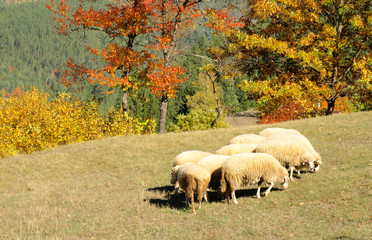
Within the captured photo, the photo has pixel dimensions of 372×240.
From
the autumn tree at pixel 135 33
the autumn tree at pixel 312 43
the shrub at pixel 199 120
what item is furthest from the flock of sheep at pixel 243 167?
the shrub at pixel 199 120

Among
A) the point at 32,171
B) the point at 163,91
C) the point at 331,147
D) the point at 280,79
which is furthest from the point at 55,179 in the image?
the point at 280,79

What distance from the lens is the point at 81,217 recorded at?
11.5m

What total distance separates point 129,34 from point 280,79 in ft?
36.0

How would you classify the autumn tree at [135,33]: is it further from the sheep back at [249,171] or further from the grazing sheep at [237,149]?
the sheep back at [249,171]

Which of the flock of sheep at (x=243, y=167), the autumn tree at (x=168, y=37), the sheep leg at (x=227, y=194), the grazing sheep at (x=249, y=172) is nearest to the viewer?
the flock of sheep at (x=243, y=167)

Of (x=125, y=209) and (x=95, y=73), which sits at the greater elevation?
(x=95, y=73)

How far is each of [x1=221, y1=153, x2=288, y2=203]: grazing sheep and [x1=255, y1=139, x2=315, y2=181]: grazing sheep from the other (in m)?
1.21

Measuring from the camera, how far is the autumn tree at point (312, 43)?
24.4 m

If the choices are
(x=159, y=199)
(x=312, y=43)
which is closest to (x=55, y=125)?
(x=159, y=199)

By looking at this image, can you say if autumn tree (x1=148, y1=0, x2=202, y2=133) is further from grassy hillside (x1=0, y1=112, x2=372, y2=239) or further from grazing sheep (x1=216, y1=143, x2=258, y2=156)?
grazing sheep (x1=216, y1=143, x2=258, y2=156)

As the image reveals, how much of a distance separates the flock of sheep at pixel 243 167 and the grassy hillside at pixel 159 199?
1.81ft

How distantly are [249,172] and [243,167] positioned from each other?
26 cm

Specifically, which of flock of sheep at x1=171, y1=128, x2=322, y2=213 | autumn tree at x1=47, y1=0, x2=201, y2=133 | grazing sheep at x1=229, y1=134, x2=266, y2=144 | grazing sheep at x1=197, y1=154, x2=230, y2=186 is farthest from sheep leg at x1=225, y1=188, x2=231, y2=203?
autumn tree at x1=47, y1=0, x2=201, y2=133

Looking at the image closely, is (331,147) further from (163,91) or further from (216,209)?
(163,91)
